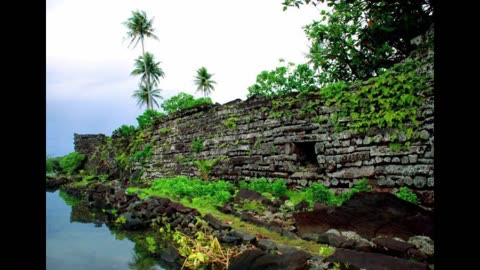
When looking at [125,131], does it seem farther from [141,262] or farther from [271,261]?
[271,261]

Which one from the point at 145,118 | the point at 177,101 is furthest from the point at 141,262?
the point at 177,101

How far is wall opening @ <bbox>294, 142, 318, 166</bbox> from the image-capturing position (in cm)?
869

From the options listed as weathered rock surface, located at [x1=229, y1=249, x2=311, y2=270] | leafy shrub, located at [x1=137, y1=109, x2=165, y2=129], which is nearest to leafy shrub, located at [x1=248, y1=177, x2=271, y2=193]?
weathered rock surface, located at [x1=229, y1=249, x2=311, y2=270]

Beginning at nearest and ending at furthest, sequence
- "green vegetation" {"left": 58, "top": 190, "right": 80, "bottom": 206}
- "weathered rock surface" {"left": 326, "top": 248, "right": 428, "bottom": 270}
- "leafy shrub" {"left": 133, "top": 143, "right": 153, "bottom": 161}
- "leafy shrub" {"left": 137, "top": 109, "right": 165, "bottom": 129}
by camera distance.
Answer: "weathered rock surface" {"left": 326, "top": 248, "right": 428, "bottom": 270} → "green vegetation" {"left": 58, "top": 190, "right": 80, "bottom": 206} → "leafy shrub" {"left": 133, "top": 143, "right": 153, "bottom": 161} → "leafy shrub" {"left": 137, "top": 109, "right": 165, "bottom": 129}

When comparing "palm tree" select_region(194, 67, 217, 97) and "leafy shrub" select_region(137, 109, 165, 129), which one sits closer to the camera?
"leafy shrub" select_region(137, 109, 165, 129)

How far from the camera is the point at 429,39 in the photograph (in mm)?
6852

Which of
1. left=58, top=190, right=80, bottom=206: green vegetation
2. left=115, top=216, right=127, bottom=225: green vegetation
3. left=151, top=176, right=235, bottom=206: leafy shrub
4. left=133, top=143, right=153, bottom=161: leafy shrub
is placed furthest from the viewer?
left=133, top=143, right=153, bottom=161: leafy shrub

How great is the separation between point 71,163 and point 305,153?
2138 centimetres

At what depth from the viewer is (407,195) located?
6.29m

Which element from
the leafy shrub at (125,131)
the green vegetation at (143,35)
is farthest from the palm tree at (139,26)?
the leafy shrub at (125,131)

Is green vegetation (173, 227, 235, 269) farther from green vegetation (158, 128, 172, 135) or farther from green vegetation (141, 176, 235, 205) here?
green vegetation (158, 128, 172, 135)

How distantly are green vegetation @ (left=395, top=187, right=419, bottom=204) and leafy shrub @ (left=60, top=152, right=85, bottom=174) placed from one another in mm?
23554

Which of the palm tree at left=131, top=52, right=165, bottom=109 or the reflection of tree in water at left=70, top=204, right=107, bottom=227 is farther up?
the palm tree at left=131, top=52, right=165, bottom=109
